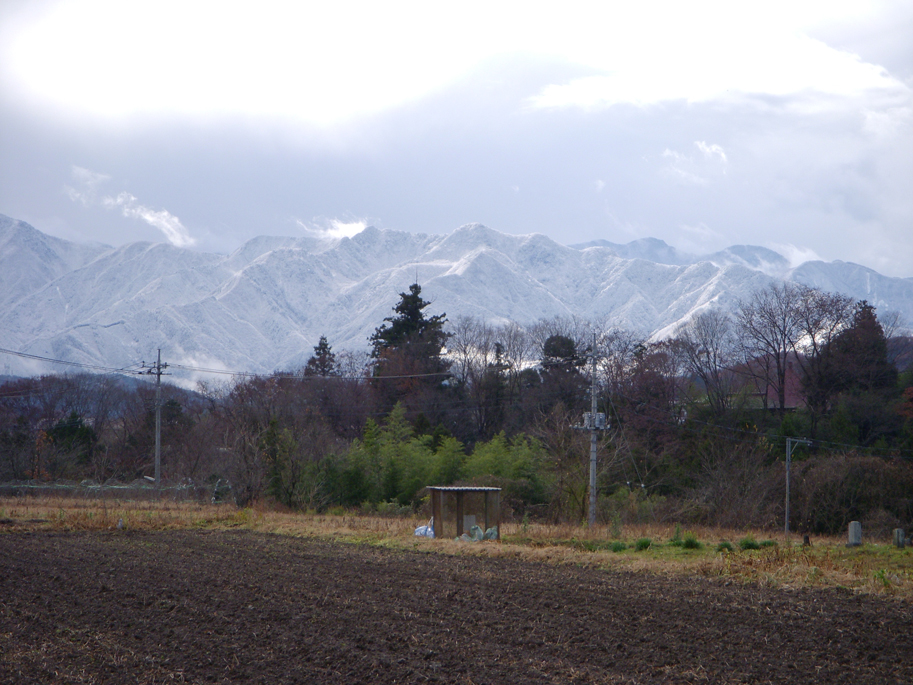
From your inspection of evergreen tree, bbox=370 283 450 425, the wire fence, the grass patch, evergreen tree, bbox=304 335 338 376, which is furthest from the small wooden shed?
evergreen tree, bbox=304 335 338 376

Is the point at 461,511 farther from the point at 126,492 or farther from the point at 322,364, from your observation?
the point at 322,364

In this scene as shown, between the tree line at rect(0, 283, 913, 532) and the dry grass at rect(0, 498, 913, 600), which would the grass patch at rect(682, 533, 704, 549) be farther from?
the tree line at rect(0, 283, 913, 532)

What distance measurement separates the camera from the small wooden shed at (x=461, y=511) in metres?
24.4

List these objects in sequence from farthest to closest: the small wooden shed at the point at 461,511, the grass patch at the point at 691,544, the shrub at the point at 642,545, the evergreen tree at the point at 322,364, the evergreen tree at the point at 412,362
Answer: the evergreen tree at the point at 322,364 → the evergreen tree at the point at 412,362 → the small wooden shed at the point at 461,511 → the grass patch at the point at 691,544 → the shrub at the point at 642,545

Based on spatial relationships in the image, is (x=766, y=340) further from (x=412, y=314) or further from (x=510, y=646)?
(x=510, y=646)

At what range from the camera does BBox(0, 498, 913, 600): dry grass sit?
15.1 meters

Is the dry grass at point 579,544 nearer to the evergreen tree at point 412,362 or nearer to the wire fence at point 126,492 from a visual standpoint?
the wire fence at point 126,492

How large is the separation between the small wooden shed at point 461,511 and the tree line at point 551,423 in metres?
5.50

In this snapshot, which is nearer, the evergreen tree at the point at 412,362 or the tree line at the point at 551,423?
the tree line at the point at 551,423

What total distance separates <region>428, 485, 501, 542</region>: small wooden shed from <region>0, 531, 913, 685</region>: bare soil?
7096 mm

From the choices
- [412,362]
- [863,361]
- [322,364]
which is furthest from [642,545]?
[322,364]

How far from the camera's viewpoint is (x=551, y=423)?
158ft

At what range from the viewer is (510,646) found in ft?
32.9

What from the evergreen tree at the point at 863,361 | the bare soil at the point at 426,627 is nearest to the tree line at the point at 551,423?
the evergreen tree at the point at 863,361
